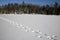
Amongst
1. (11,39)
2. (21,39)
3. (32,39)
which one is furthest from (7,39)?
(32,39)

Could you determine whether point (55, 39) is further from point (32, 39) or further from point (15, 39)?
point (15, 39)

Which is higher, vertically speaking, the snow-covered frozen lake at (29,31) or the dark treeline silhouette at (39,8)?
the snow-covered frozen lake at (29,31)

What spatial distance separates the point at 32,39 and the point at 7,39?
333 millimetres

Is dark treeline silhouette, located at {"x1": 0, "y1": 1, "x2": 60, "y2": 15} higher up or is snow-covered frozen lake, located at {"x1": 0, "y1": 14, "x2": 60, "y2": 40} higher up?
snow-covered frozen lake, located at {"x1": 0, "y1": 14, "x2": 60, "y2": 40}

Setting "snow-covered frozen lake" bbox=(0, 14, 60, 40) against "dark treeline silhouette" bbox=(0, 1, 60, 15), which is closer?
"snow-covered frozen lake" bbox=(0, 14, 60, 40)

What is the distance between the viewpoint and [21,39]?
1.96 meters

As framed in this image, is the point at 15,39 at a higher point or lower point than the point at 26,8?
higher

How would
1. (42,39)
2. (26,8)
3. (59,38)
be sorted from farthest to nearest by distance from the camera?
(26,8)
(59,38)
(42,39)

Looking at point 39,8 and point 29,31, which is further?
point 39,8

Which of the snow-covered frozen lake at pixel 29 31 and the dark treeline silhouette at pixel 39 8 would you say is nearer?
the snow-covered frozen lake at pixel 29 31

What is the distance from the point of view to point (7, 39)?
2029 mm

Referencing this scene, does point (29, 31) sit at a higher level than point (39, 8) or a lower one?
higher

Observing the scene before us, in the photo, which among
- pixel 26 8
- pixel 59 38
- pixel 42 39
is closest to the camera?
pixel 42 39

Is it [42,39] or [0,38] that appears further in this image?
[0,38]
